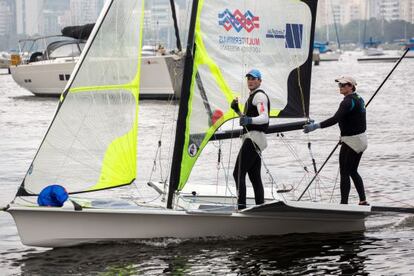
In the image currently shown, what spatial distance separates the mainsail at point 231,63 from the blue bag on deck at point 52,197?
1.56m

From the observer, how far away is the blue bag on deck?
1234cm

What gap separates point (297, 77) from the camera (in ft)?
46.6

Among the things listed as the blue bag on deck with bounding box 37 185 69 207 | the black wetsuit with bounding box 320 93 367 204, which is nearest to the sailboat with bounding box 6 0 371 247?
the blue bag on deck with bounding box 37 185 69 207

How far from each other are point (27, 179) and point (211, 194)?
3349 millimetres

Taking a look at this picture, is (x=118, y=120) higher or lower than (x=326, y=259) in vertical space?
higher

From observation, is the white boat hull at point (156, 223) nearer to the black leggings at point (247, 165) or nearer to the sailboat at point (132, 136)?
the sailboat at point (132, 136)

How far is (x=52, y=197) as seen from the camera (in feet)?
40.6

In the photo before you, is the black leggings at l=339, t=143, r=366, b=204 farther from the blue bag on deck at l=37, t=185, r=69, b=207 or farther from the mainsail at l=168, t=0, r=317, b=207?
the blue bag on deck at l=37, t=185, r=69, b=207

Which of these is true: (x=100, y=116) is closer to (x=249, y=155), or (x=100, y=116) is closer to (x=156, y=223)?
(x=156, y=223)

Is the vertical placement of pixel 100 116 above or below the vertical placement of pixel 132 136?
above

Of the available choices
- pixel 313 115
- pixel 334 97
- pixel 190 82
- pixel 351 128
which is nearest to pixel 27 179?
pixel 190 82

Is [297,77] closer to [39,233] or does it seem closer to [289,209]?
[289,209]

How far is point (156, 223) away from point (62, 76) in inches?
1505

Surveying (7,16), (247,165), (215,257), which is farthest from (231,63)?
(7,16)
